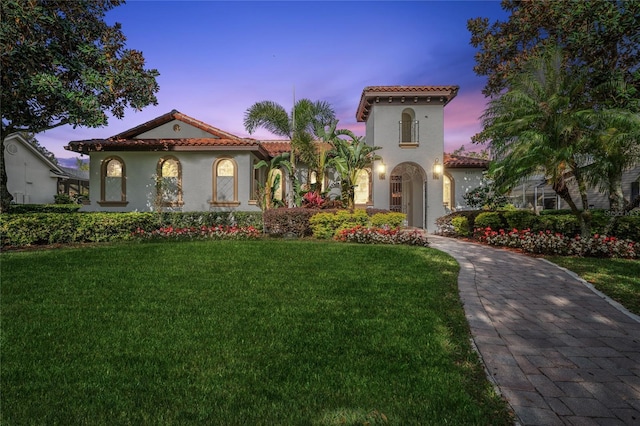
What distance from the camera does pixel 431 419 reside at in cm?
218

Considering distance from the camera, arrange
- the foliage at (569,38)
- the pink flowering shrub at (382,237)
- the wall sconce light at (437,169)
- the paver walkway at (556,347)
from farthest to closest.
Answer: the wall sconce light at (437,169)
the pink flowering shrub at (382,237)
the foliage at (569,38)
the paver walkway at (556,347)

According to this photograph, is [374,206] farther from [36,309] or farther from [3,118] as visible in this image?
[3,118]

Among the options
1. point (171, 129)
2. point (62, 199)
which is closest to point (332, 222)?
point (171, 129)

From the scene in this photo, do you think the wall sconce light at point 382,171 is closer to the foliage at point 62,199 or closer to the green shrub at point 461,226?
the green shrub at point 461,226

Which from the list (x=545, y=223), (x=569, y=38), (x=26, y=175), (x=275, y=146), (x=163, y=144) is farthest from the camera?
(x=26, y=175)

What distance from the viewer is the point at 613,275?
20.7ft

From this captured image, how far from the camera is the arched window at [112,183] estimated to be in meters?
14.5

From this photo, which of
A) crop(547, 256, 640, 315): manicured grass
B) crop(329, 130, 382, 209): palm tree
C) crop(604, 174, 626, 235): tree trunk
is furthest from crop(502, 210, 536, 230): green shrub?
crop(329, 130, 382, 209): palm tree

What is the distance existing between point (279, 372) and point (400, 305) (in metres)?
2.32

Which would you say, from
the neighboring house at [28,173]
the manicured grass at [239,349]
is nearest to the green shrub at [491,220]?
the manicured grass at [239,349]

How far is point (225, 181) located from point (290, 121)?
4.11 meters

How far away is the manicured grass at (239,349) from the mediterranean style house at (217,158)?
27.9 ft

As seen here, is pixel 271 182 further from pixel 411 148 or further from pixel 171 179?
pixel 411 148

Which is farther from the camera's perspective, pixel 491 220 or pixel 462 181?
pixel 462 181
